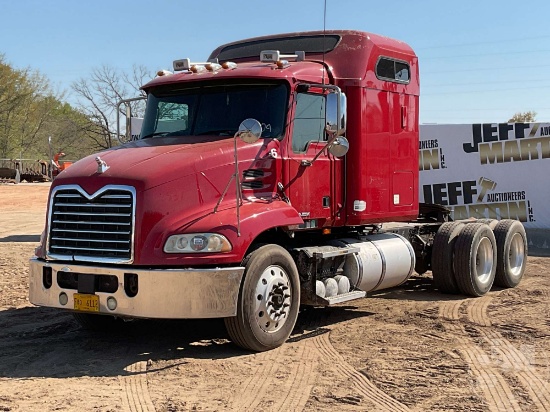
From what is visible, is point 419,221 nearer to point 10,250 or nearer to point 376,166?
point 376,166

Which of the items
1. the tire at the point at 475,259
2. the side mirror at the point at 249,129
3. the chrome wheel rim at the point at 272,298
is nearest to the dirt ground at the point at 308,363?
the chrome wheel rim at the point at 272,298

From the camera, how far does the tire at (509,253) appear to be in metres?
11.6

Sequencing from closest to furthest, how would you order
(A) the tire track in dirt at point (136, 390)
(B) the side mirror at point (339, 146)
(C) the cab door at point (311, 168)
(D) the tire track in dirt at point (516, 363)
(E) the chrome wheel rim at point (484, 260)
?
(A) the tire track in dirt at point (136, 390) < (D) the tire track in dirt at point (516, 363) < (B) the side mirror at point (339, 146) < (C) the cab door at point (311, 168) < (E) the chrome wheel rim at point (484, 260)

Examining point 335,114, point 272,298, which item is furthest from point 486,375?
point 335,114

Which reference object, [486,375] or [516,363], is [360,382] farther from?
[516,363]

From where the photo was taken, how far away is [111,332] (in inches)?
332

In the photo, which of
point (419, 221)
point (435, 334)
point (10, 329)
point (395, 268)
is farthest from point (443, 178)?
point (10, 329)

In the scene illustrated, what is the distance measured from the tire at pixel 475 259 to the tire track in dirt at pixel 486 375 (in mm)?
1719

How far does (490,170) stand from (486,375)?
13.4 meters

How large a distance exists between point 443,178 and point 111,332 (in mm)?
13148

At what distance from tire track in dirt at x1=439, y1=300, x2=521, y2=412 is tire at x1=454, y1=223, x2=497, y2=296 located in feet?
5.64

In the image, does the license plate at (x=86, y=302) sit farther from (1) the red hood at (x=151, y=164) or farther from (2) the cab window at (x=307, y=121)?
(2) the cab window at (x=307, y=121)

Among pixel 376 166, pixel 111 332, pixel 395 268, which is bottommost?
pixel 111 332

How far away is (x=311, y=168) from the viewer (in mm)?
8344
